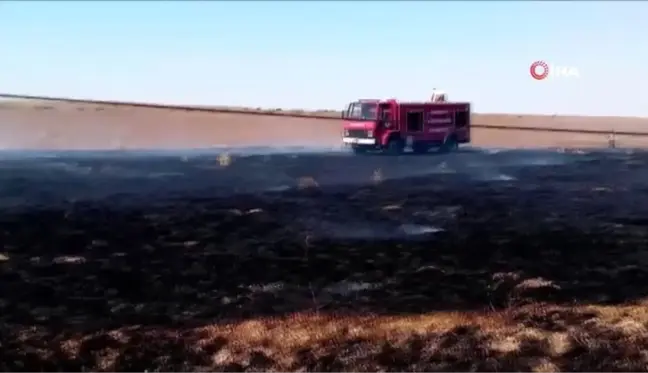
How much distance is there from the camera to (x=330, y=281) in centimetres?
704

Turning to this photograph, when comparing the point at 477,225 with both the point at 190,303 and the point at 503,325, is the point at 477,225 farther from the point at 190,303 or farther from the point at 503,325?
the point at 190,303

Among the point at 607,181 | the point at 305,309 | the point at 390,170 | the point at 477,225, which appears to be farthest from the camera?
the point at 390,170

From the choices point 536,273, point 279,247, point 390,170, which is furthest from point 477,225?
point 390,170

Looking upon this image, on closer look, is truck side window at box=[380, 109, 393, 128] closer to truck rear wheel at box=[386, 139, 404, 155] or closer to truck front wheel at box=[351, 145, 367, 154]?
truck rear wheel at box=[386, 139, 404, 155]

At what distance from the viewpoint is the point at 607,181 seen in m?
12.4

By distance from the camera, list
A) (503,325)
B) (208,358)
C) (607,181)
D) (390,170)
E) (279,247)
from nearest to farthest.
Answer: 1. (208,358)
2. (503,325)
3. (279,247)
4. (607,181)
5. (390,170)

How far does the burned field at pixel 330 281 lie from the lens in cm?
540

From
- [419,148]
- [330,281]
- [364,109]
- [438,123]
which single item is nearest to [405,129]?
[438,123]

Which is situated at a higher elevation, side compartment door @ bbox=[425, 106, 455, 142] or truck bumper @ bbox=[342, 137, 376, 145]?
side compartment door @ bbox=[425, 106, 455, 142]

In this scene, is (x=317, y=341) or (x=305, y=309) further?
(x=305, y=309)

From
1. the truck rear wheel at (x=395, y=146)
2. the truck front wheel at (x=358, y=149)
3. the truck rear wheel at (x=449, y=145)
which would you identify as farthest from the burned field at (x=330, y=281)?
the truck rear wheel at (x=449, y=145)

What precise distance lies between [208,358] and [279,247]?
2.58 meters

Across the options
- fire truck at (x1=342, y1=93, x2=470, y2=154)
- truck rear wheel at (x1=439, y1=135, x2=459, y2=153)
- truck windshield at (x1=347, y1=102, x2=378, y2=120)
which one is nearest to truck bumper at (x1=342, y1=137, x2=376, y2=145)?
fire truck at (x1=342, y1=93, x2=470, y2=154)

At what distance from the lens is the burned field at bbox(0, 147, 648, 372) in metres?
5.40
